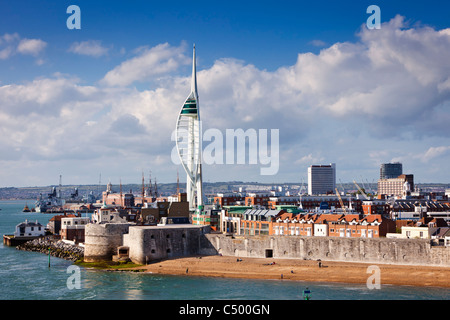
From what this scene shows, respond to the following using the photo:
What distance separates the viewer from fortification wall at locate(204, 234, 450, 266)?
229 ft

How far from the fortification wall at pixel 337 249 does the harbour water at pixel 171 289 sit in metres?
8.47

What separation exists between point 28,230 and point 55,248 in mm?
24107

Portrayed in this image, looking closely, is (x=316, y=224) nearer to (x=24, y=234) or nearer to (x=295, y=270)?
(x=295, y=270)

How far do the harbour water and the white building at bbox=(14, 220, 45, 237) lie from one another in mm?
50726

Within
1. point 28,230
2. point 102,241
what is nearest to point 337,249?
point 102,241

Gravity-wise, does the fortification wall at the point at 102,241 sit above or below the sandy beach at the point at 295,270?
above

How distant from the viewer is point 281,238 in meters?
82.1

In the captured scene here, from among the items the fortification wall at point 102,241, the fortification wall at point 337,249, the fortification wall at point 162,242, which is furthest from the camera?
the fortification wall at point 102,241

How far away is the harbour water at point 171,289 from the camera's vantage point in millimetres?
58925

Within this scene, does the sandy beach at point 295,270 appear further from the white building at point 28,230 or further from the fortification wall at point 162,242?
the white building at point 28,230

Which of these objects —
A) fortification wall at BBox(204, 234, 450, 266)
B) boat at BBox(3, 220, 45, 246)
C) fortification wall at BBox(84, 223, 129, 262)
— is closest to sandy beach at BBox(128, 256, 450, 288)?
fortification wall at BBox(204, 234, 450, 266)

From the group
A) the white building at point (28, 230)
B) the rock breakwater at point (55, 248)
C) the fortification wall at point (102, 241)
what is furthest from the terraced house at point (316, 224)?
the white building at point (28, 230)
